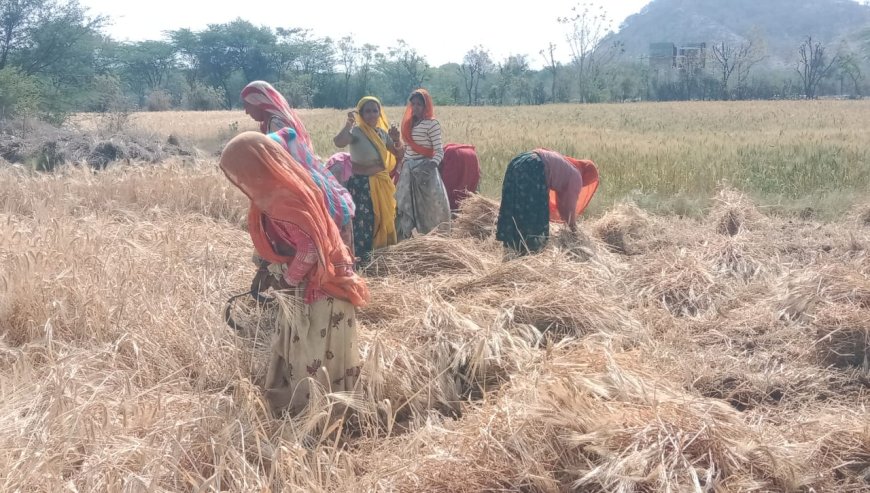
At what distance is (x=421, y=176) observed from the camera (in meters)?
5.44

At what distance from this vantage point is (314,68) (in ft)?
172

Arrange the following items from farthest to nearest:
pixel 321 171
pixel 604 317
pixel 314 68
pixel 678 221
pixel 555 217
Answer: pixel 314 68
pixel 678 221
pixel 555 217
pixel 604 317
pixel 321 171

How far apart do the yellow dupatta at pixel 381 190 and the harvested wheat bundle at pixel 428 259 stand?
Result: 0.39 ft

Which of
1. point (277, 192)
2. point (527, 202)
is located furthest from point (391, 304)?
point (527, 202)

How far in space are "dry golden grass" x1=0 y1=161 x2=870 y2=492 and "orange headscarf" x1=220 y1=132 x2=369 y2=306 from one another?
52 centimetres

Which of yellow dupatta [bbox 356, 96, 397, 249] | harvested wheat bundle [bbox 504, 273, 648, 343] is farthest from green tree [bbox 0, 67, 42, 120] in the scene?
harvested wheat bundle [bbox 504, 273, 648, 343]

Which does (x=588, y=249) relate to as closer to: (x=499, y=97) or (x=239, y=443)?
(x=239, y=443)

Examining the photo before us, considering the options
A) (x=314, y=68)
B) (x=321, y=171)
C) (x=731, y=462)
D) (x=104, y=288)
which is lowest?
(x=731, y=462)

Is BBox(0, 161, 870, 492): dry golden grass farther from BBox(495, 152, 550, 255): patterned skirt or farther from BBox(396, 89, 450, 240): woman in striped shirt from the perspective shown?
BBox(396, 89, 450, 240): woman in striped shirt

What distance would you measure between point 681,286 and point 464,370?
1.94m

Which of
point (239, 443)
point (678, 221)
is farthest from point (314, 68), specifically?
point (239, 443)

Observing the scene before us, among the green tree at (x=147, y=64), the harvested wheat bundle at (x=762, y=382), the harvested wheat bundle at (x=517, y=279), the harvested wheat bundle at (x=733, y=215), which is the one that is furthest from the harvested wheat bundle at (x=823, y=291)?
the green tree at (x=147, y=64)

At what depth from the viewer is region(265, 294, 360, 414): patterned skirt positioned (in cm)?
258

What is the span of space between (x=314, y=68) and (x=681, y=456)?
53.8 meters
